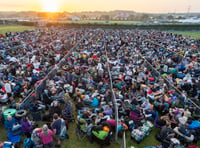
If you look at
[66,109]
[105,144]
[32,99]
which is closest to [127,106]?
[105,144]

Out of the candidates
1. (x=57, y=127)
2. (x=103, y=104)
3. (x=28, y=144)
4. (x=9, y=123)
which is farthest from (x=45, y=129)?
(x=103, y=104)

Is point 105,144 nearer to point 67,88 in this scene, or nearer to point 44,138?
point 44,138

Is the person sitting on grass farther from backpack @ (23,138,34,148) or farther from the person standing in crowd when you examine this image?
the person standing in crowd

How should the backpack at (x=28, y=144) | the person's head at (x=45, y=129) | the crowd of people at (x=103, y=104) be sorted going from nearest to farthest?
1. the person's head at (x=45, y=129)
2. the backpack at (x=28, y=144)
3. the crowd of people at (x=103, y=104)

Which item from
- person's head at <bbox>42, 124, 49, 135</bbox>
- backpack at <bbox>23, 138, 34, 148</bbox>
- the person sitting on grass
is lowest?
backpack at <bbox>23, 138, 34, 148</bbox>

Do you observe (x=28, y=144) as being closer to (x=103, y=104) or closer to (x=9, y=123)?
(x=9, y=123)

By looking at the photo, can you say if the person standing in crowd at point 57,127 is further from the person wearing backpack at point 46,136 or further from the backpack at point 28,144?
the backpack at point 28,144

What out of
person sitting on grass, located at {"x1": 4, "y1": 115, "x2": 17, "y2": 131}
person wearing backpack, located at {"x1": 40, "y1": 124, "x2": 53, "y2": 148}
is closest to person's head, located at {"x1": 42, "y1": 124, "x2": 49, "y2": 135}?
person wearing backpack, located at {"x1": 40, "y1": 124, "x2": 53, "y2": 148}

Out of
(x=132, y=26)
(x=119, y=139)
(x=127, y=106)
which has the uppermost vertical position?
(x=132, y=26)

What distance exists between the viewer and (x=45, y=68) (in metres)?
12.3

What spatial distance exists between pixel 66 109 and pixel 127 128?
3.08m

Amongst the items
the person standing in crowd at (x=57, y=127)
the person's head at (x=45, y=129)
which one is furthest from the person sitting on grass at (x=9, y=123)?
the person's head at (x=45, y=129)

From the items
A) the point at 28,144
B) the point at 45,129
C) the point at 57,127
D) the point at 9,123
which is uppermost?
the point at 45,129

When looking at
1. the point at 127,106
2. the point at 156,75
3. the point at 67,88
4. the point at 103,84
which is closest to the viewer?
the point at 127,106
